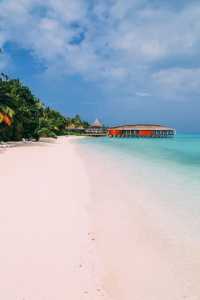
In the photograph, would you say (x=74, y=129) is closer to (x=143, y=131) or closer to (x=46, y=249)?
(x=143, y=131)

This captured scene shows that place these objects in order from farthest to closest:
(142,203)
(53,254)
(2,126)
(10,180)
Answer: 1. (2,126)
2. (10,180)
3. (142,203)
4. (53,254)

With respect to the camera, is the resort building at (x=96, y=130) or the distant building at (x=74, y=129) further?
the resort building at (x=96, y=130)

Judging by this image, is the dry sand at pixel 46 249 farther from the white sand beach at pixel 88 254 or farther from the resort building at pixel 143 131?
the resort building at pixel 143 131

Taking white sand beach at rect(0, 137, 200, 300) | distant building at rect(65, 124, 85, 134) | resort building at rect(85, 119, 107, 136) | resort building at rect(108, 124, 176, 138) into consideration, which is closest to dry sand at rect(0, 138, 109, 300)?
white sand beach at rect(0, 137, 200, 300)

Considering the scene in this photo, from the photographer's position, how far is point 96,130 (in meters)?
87.7

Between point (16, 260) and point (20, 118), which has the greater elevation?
point (20, 118)

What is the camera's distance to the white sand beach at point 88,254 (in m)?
2.87

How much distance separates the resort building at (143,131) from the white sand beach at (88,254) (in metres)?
71.5

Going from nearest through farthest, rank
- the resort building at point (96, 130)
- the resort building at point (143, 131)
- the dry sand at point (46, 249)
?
1. the dry sand at point (46, 249)
2. the resort building at point (143, 131)
3. the resort building at point (96, 130)

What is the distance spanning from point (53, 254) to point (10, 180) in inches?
195

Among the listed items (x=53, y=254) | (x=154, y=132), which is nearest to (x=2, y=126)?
(x=53, y=254)

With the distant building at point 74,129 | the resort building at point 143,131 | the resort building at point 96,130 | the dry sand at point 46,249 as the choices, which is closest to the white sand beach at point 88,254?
the dry sand at point 46,249

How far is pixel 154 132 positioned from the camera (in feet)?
253

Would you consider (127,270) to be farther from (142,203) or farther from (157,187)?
(157,187)
